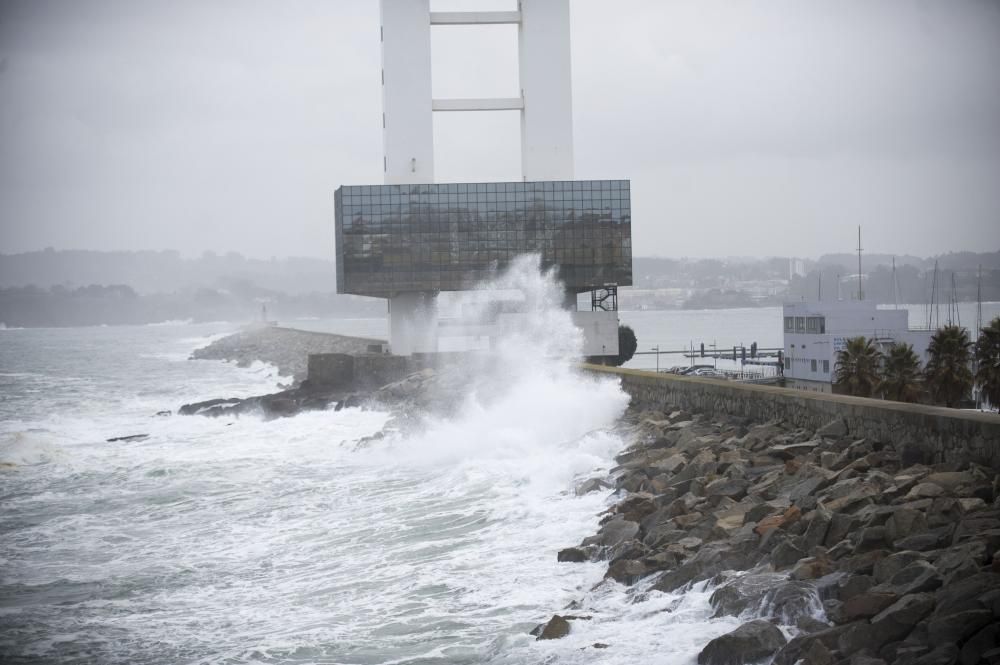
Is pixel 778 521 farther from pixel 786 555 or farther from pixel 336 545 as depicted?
pixel 336 545

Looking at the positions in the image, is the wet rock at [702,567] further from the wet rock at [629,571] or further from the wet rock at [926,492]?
the wet rock at [926,492]

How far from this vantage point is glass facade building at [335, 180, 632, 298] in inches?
1932

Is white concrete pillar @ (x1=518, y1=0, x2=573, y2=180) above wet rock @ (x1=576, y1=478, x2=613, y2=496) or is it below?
above

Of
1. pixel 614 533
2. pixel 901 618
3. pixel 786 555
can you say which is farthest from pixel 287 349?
pixel 901 618

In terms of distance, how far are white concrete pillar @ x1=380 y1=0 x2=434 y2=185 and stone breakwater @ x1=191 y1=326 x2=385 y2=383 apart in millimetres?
10953

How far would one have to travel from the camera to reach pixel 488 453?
22750 millimetres

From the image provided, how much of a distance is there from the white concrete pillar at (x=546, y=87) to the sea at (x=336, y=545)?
20020mm

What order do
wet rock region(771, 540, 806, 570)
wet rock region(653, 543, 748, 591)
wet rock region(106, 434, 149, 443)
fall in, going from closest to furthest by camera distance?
wet rock region(771, 540, 806, 570), wet rock region(653, 543, 748, 591), wet rock region(106, 434, 149, 443)

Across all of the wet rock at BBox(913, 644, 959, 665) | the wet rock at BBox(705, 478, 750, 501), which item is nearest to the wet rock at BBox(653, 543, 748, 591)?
the wet rock at BBox(705, 478, 750, 501)

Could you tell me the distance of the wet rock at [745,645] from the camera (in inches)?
324

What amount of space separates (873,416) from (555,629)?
19.9ft

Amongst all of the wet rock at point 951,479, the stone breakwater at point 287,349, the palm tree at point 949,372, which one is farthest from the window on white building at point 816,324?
the wet rock at point 951,479

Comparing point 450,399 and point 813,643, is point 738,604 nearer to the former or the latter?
point 813,643

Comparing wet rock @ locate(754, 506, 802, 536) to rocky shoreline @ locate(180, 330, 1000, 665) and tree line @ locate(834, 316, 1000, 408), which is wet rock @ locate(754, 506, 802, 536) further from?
tree line @ locate(834, 316, 1000, 408)
